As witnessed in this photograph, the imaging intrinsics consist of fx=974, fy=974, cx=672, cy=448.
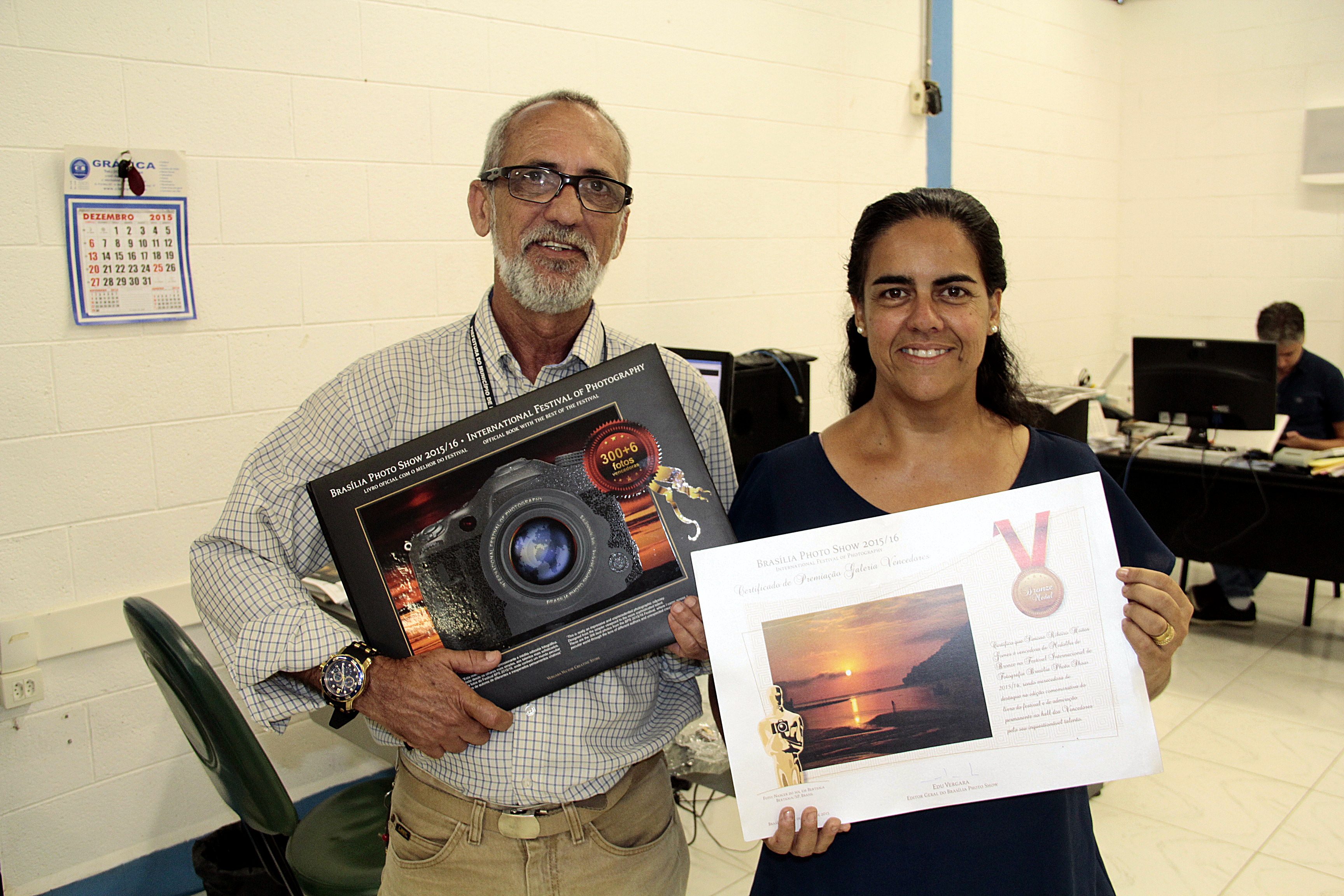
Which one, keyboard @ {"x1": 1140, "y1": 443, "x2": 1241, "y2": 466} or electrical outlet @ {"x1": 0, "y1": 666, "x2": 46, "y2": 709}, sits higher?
keyboard @ {"x1": 1140, "y1": 443, "x2": 1241, "y2": 466}

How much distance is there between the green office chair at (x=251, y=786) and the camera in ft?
4.77

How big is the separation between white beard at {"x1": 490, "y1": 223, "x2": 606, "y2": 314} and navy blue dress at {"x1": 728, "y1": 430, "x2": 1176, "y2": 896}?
16.0 inches

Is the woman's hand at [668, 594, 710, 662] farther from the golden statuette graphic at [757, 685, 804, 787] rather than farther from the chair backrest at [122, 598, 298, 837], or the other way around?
the chair backrest at [122, 598, 298, 837]

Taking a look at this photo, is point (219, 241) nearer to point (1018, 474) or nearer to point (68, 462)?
point (68, 462)

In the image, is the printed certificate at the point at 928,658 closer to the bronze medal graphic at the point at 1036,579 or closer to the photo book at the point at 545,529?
the bronze medal graphic at the point at 1036,579

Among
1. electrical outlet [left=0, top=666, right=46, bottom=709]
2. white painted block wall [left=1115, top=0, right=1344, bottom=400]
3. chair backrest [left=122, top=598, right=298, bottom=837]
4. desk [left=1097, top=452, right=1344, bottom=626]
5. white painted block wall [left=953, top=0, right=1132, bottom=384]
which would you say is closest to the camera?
chair backrest [left=122, top=598, right=298, bottom=837]

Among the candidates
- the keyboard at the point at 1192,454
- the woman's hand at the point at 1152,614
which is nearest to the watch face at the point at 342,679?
the woman's hand at the point at 1152,614

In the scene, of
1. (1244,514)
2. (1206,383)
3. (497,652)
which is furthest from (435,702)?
(1206,383)

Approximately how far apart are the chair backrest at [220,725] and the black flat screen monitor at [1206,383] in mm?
3829

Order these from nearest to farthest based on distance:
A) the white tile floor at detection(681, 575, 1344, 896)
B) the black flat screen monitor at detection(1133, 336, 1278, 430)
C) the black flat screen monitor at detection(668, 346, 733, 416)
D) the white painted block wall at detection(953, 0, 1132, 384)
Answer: the white tile floor at detection(681, 575, 1344, 896) → the black flat screen monitor at detection(668, 346, 733, 416) → the black flat screen monitor at detection(1133, 336, 1278, 430) → the white painted block wall at detection(953, 0, 1132, 384)

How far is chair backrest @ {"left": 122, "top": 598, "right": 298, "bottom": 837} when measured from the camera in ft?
4.75

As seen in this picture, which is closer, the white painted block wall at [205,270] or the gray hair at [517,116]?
the gray hair at [517,116]

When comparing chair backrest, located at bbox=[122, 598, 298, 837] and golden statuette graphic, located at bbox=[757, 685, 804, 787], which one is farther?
chair backrest, located at bbox=[122, 598, 298, 837]

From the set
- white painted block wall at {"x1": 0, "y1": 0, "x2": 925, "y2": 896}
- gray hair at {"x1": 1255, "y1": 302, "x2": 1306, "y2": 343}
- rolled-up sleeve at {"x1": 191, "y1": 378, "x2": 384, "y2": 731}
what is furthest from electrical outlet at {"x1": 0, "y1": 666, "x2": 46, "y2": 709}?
gray hair at {"x1": 1255, "y1": 302, "x2": 1306, "y2": 343}
